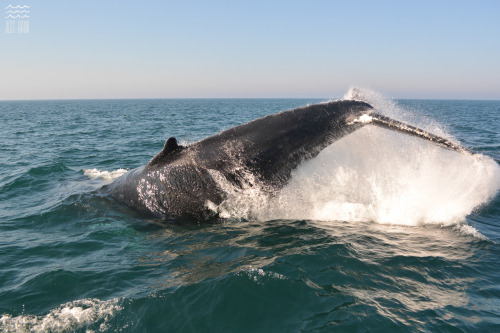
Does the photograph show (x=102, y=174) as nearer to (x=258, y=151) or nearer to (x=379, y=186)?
(x=258, y=151)

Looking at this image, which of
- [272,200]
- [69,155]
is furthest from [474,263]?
[69,155]

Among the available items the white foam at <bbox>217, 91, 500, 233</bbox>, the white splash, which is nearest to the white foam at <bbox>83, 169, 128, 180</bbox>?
the white foam at <bbox>217, 91, 500, 233</bbox>

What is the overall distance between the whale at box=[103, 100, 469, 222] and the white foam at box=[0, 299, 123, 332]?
293cm

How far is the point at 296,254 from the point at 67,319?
3.67 metres

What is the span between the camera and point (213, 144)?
6.93 metres

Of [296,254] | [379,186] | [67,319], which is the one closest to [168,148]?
[296,254]

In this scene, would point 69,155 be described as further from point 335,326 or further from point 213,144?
point 335,326

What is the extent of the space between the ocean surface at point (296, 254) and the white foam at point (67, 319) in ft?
0.07

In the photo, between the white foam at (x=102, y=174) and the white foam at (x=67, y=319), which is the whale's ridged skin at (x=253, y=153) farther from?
the white foam at (x=102, y=174)

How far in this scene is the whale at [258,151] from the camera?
6.57 meters

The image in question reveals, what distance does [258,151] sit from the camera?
6.59 m

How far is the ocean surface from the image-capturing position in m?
4.53

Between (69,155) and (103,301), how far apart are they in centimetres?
1584

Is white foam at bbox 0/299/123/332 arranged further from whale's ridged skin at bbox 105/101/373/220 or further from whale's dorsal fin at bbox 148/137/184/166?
whale's dorsal fin at bbox 148/137/184/166
